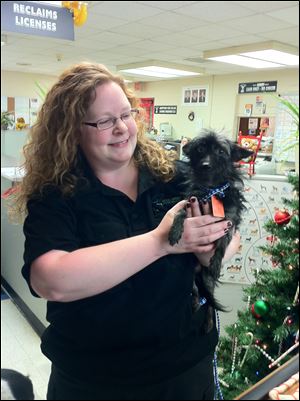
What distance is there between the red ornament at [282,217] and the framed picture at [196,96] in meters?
0.46

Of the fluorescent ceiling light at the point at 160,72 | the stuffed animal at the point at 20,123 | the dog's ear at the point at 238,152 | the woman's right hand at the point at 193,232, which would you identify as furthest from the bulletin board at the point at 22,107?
the dog's ear at the point at 238,152

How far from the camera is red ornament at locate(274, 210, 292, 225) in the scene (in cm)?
121

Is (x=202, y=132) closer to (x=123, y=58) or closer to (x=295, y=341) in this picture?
(x=123, y=58)

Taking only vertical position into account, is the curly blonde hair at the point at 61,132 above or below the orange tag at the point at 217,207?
above

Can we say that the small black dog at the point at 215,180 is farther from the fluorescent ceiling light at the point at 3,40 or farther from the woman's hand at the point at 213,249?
the fluorescent ceiling light at the point at 3,40

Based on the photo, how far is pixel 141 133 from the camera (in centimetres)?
88

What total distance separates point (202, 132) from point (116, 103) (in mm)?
334

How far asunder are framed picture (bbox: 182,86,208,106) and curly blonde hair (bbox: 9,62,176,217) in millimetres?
227

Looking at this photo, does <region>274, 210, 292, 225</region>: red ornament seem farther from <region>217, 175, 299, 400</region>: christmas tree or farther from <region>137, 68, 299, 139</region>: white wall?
<region>137, 68, 299, 139</region>: white wall

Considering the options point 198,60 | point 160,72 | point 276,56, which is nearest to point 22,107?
point 160,72

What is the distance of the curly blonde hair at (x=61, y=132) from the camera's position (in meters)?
0.76

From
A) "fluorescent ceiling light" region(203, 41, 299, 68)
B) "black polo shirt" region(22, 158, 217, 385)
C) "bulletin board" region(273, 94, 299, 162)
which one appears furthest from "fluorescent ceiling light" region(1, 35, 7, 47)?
"bulletin board" region(273, 94, 299, 162)

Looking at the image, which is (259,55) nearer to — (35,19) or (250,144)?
(250,144)

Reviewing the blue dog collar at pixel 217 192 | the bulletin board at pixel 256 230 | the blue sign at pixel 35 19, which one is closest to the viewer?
the blue sign at pixel 35 19
